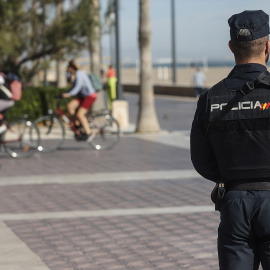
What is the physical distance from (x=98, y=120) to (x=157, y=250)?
9120 mm

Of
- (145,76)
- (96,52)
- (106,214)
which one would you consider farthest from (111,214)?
(96,52)

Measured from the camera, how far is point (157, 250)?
704 cm

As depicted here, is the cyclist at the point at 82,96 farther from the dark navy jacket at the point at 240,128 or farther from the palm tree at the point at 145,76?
the dark navy jacket at the point at 240,128

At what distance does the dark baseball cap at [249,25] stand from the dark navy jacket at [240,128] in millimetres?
130

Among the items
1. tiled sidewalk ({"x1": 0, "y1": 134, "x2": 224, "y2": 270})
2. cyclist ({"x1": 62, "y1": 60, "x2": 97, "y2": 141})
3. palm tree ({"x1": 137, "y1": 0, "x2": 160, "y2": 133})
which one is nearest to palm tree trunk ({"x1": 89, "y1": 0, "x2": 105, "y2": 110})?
palm tree ({"x1": 137, "y1": 0, "x2": 160, "y2": 133})

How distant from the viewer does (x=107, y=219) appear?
8.52 m

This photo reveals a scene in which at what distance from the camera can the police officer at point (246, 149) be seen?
351 centimetres

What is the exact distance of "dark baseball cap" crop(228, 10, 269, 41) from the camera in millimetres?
3514

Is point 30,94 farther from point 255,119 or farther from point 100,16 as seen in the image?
point 255,119

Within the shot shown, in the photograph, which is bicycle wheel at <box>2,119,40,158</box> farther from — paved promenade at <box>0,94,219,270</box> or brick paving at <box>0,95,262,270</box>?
brick paving at <box>0,95,262,270</box>

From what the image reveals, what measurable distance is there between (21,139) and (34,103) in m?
7.47

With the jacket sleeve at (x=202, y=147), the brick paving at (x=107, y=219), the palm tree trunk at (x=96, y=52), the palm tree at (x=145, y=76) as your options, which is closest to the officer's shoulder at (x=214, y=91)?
the jacket sleeve at (x=202, y=147)

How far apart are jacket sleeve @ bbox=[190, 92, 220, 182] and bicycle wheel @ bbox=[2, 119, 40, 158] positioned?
10.6 metres

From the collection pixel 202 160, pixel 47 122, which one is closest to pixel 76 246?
pixel 202 160
